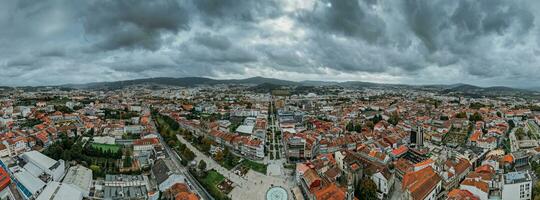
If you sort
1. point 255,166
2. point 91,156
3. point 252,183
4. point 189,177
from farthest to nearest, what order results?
point 91,156 → point 255,166 → point 189,177 → point 252,183

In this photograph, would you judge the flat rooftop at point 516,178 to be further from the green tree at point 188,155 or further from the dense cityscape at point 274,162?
the green tree at point 188,155

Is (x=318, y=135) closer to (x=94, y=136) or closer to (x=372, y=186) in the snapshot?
(x=372, y=186)

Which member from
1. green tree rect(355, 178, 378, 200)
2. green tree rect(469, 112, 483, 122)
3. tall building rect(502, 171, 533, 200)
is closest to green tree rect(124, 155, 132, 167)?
green tree rect(355, 178, 378, 200)

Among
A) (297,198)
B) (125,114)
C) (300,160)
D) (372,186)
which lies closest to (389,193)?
(372,186)

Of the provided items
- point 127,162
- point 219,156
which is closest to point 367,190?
point 219,156

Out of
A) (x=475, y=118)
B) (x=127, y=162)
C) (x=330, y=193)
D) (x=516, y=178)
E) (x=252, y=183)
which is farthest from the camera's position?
(x=475, y=118)

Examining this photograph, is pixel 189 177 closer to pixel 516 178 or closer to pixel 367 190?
pixel 367 190

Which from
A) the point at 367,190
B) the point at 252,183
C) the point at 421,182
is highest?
the point at 421,182
